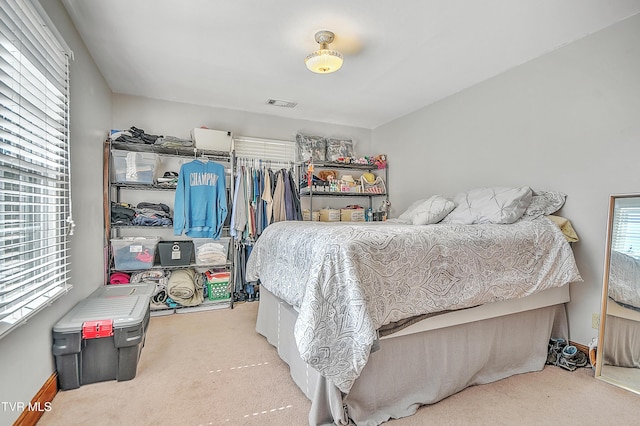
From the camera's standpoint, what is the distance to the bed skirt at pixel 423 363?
4.99 feet

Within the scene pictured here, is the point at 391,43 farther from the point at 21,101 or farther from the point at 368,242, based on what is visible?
the point at 21,101

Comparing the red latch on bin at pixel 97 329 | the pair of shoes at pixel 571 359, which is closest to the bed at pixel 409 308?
the pair of shoes at pixel 571 359

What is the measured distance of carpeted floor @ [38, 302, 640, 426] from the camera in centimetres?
158

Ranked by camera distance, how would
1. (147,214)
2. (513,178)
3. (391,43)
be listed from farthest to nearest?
(147,214) < (513,178) < (391,43)

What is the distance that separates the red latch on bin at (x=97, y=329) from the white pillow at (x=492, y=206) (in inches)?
100

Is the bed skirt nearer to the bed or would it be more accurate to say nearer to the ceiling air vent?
the bed

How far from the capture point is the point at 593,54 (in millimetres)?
2215

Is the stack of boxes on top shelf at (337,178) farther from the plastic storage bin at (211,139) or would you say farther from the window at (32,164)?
the window at (32,164)

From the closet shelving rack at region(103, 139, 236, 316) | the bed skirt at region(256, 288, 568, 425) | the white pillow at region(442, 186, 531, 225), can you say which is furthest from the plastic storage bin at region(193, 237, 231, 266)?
the white pillow at region(442, 186, 531, 225)

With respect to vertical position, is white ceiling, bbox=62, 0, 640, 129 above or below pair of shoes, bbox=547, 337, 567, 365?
above

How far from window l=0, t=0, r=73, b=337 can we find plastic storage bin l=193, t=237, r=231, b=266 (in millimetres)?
1503

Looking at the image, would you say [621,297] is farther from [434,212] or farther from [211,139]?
[211,139]

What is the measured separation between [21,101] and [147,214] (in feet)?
6.55

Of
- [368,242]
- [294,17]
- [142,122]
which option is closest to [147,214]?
[142,122]
